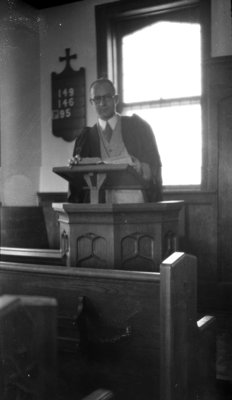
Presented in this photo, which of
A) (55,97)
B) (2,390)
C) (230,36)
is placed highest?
(230,36)

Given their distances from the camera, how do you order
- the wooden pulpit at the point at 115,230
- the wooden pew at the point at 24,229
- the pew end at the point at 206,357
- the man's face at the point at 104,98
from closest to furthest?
the pew end at the point at 206,357 < the wooden pulpit at the point at 115,230 < the man's face at the point at 104,98 < the wooden pew at the point at 24,229

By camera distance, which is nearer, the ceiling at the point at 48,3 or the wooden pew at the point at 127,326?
the wooden pew at the point at 127,326

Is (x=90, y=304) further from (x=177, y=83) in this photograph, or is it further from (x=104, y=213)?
(x=177, y=83)

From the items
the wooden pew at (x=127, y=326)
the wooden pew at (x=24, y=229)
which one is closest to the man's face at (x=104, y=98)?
the wooden pew at (x=127, y=326)

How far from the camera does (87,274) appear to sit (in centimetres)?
174

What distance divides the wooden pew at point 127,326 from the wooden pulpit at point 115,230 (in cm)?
35

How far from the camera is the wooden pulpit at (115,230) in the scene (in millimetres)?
2092

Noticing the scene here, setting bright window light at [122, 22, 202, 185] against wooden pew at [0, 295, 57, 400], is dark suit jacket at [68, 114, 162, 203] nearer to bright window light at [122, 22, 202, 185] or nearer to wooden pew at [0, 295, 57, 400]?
wooden pew at [0, 295, 57, 400]

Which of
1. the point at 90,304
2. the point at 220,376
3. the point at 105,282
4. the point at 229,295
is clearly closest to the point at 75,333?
the point at 90,304

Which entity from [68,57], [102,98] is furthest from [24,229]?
[68,57]

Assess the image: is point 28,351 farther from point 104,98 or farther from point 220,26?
point 220,26

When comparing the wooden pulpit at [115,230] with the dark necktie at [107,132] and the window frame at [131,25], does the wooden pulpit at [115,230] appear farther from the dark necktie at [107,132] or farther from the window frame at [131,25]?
the window frame at [131,25]

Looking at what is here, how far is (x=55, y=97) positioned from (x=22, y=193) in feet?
3.79

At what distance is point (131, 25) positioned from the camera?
486 cm
